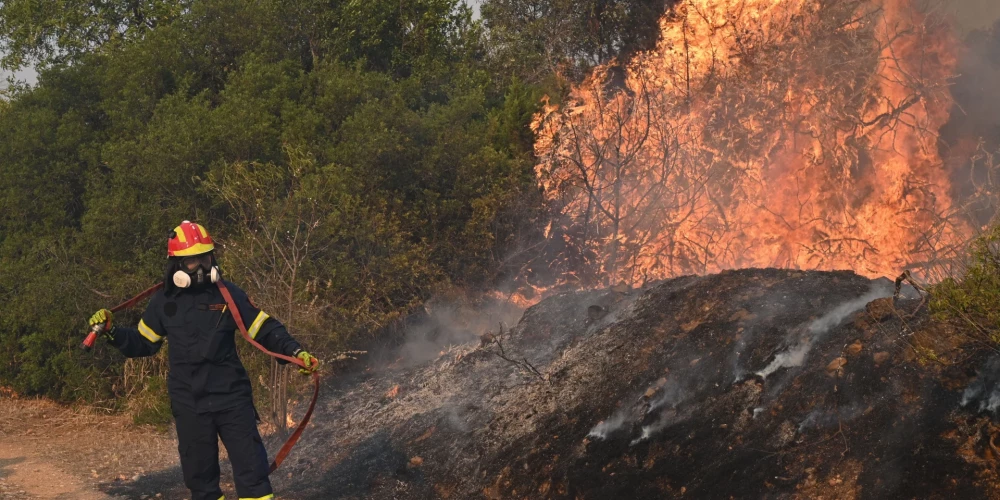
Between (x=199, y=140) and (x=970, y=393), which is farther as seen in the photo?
(x=199, y=140)

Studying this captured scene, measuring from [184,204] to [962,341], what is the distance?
10157 millimetres

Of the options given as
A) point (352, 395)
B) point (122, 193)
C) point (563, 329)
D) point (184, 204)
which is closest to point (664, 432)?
point (563, 329)

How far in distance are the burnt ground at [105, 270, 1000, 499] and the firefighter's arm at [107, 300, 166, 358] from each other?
7.59ft

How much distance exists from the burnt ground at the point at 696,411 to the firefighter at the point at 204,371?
191 centimetres

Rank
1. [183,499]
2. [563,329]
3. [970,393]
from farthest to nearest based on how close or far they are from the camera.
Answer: [563,329] → [183,499] → [970,393]

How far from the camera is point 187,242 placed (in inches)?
228

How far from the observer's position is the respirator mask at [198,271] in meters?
5.82

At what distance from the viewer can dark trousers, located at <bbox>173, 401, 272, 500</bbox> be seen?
5.76m

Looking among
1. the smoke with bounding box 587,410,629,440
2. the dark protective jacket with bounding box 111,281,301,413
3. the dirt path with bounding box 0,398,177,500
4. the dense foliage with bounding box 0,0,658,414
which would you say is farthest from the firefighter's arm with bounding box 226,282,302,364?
the dense foliage with bounding box 0,0,658,414

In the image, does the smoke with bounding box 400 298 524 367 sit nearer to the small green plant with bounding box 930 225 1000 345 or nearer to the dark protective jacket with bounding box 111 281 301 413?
the dark protective jacket with bounding box 111 281 301 413

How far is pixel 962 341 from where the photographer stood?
5797mm

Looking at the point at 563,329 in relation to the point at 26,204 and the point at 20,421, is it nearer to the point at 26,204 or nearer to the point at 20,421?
the point at 20,421

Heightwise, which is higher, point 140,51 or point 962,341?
point 140,51

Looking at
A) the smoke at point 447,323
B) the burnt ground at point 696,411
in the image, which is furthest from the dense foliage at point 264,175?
the burnt ground at point 696,411
